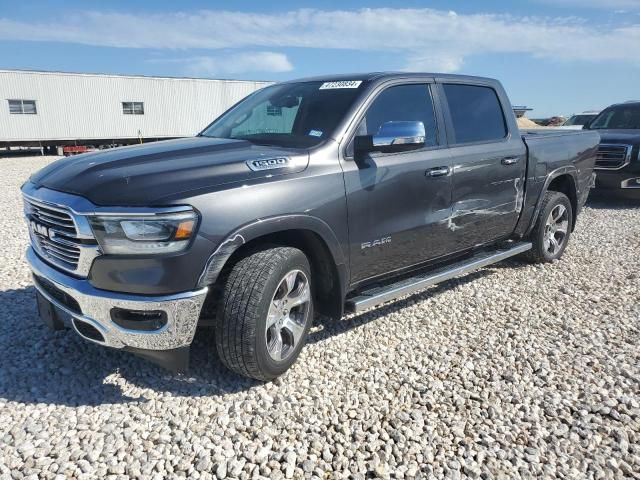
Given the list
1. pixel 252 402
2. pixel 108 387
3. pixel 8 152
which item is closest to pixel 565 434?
pixel 252 402

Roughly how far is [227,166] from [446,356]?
2.02m

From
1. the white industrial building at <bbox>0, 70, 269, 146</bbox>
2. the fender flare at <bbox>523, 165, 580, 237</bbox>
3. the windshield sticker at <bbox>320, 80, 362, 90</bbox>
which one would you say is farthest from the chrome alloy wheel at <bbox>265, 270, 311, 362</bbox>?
the white industrial building at <bbox>0, 70, 269, 146</bbox>

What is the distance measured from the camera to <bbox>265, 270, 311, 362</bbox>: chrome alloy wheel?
319 centimetres

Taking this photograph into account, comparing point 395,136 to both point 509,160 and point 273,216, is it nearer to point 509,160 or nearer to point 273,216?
point 273,216

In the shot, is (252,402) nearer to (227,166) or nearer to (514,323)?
(227,166)

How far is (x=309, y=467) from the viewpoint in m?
2.49

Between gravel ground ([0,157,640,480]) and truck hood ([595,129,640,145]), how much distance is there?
6.15m

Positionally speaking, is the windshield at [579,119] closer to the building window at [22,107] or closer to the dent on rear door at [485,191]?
the dent on rear door at [485,191]

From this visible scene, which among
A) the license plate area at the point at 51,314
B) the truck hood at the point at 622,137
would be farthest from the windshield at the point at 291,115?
the truck hood at the point at 622,137

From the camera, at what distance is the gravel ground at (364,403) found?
2533 millimetres

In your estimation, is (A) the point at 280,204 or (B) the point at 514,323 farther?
(B) the point at 514,323

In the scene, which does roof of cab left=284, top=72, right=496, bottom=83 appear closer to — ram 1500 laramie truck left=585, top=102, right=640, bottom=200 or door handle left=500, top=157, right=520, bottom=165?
door handle left=500, top=157, right=520, bottom=165

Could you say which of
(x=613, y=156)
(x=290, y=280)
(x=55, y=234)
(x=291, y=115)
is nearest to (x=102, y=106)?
(x=613, y=156)

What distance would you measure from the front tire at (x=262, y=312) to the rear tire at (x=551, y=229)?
3.31m
